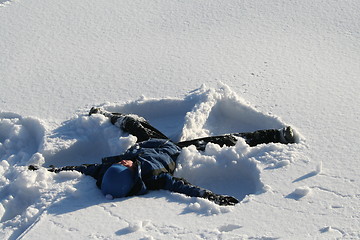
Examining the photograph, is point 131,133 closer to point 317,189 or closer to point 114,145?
point 114,145

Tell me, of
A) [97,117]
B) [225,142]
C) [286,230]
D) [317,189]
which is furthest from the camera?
[97,117]

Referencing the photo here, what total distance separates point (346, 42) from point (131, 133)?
7.58ft

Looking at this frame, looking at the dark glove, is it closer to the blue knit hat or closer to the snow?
the snow

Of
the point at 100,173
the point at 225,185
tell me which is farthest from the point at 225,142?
the point at 100,173

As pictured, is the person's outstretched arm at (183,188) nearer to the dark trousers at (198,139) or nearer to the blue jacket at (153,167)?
the blue jacket at (153,167)

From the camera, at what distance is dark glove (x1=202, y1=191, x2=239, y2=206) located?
11.8ft

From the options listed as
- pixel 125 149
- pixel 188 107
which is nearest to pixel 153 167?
pixel 125 149

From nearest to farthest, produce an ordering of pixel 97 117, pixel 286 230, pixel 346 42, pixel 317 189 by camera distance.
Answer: pixel 286 230 → pixel 317 189 → pixel 97 117 → pixel 346 42

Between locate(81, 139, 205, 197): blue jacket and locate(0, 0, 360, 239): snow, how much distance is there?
0.23 feet

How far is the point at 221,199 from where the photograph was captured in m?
3.61

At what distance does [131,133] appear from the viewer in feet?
14.4

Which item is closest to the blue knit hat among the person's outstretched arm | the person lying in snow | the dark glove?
the person lying in snow

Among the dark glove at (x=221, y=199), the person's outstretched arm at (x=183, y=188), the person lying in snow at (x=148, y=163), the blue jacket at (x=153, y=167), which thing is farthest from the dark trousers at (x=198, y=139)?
the dark glove at (x=221, y=199)

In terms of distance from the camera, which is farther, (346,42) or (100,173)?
(346,42)
